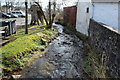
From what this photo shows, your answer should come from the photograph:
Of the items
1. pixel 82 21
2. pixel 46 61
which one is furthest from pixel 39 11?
pixel 46 61

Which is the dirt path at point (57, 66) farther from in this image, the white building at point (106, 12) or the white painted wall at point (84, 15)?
the white painted wall at point (84, 15)

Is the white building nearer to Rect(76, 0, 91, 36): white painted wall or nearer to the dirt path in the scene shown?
Rect(76, 0, 91, 36): white painted wall

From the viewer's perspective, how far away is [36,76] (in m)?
6.59

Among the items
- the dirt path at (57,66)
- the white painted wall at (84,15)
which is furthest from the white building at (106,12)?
the dirt path at (57,66)

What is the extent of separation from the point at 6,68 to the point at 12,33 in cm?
603

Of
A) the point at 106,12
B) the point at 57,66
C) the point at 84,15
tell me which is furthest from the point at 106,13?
the point at 57,66

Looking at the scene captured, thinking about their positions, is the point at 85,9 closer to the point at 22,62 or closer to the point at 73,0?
the point at 73,0

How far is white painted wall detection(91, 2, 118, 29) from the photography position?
996 centimetres

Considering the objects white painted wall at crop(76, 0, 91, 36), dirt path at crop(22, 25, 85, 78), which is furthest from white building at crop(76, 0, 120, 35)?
dirt path at crop(22, 25, 85, 78)

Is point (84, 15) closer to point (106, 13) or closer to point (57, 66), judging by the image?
point (106, 13)

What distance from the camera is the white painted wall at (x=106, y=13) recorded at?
9.96 m

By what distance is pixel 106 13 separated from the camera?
1087cm

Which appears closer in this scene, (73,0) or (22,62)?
(22,62)

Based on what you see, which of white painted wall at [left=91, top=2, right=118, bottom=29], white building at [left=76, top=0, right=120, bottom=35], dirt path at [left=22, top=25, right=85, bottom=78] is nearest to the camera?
dirt path at [left=22, top=25, right=85, bottom=78]
